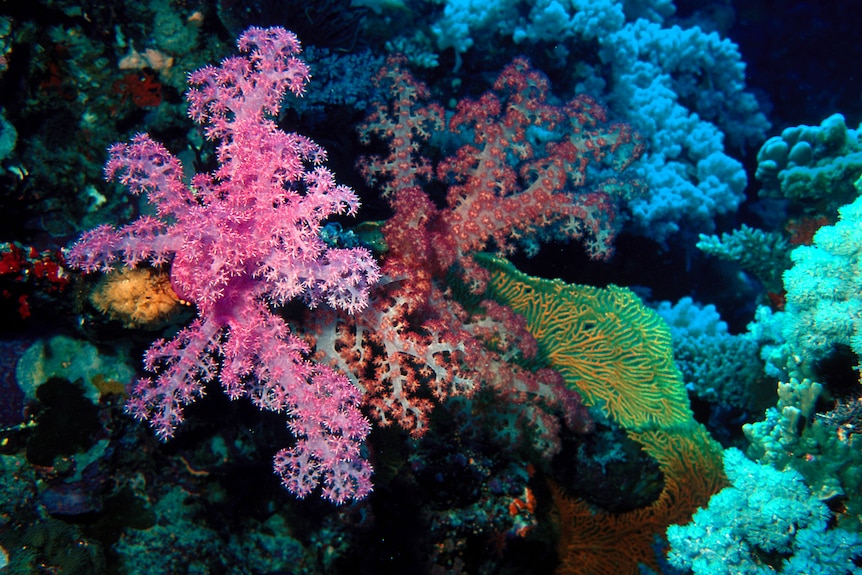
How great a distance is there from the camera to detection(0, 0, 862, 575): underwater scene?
2529 millimetres

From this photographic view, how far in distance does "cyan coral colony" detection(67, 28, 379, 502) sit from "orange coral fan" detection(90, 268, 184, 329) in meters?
0.11

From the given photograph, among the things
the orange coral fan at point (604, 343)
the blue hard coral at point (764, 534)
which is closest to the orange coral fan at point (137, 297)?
the orange coral fan at point (604, 343)

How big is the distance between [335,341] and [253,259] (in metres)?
0.76

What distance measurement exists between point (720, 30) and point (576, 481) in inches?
344

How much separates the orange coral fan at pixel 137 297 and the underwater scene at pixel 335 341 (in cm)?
2

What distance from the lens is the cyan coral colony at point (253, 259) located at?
2361 mm

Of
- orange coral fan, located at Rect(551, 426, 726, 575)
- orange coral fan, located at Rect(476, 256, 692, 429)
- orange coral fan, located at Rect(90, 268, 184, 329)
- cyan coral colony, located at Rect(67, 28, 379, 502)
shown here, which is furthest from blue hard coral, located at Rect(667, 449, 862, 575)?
orange coral fan, located at Rect(90, 268, 184, 329)

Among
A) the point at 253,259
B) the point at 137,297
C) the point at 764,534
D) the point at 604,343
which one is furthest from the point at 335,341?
the point at 764,534

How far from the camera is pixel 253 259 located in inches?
95.3

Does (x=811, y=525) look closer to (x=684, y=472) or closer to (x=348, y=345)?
(x=684, y=472)

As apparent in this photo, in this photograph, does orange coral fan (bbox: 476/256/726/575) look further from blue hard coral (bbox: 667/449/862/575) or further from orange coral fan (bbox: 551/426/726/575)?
blue hard coral (bbox: 667/449/862/575)

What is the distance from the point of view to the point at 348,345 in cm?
285

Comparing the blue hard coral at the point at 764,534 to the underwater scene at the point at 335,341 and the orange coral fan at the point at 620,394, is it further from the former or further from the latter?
the orange coral fan at the point at 620,394

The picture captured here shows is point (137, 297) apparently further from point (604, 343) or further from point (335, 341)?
point (604, 343)
